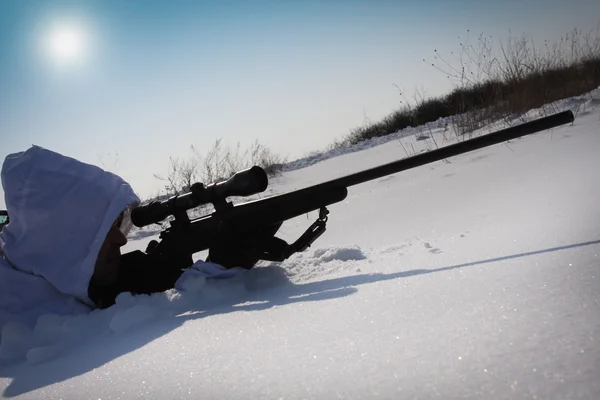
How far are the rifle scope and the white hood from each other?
0.20 m

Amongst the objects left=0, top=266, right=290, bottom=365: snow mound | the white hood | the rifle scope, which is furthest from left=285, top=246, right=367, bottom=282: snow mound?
the white hood

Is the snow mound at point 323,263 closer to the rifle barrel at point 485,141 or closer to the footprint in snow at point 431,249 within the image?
the footprint in snow at point 431,249

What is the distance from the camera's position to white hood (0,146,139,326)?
2002mm

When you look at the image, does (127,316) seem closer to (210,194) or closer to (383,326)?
(210,194)

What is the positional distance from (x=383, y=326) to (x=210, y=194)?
4.39ft

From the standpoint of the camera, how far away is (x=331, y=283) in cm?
171

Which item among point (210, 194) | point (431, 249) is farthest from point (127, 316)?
point (431, 249)

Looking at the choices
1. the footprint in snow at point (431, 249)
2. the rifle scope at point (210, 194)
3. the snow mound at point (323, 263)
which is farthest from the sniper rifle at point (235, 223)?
the footprint in snow at point (431, 249)

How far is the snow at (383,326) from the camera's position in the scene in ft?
2.24

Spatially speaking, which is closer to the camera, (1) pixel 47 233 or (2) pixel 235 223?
(1) pixel 47 233

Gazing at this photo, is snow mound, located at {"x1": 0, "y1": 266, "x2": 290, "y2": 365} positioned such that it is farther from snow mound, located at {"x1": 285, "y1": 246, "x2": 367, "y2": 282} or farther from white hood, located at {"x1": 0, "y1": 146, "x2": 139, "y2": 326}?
white hood, located at {"x1": 0, "y1": 146, "x2": 139, "y2": 326}

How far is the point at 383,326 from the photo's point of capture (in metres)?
0.96

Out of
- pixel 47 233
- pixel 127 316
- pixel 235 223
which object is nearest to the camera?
pixel 127 316

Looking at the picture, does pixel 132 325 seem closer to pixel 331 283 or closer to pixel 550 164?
pixel 331 283
